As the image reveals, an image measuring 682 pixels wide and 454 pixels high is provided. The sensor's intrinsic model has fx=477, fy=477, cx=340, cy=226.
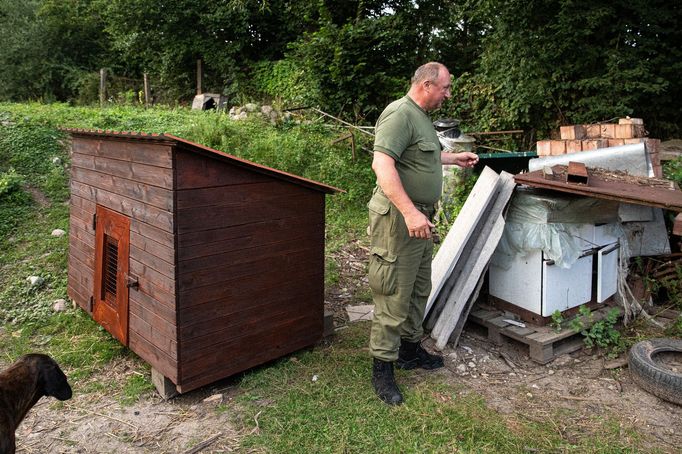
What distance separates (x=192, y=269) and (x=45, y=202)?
16.4 feet

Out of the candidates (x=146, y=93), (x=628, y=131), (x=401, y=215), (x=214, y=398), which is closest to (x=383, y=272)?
(x=401, y=215)

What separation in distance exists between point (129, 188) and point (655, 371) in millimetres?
3839

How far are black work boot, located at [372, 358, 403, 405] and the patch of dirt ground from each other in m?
0.41

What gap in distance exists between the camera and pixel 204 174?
9.88 feet

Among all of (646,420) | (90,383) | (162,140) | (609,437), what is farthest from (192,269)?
(646,420)

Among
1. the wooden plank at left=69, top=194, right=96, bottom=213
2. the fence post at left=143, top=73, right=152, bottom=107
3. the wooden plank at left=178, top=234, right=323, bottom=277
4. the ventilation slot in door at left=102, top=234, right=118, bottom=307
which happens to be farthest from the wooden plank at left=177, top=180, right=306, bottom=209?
the fence post at left=143, top=73, right=152, bottom=107

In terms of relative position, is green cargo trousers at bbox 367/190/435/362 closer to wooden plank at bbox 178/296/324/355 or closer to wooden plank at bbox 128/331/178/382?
wooden plank at bbox 178/296/324/355

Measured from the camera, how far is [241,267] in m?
3.28

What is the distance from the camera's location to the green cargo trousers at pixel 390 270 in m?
3.10

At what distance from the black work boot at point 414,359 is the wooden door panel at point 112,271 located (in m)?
2.08

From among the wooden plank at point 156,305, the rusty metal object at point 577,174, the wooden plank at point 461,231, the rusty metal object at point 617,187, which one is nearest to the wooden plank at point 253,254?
the wooden plank at point 156,305

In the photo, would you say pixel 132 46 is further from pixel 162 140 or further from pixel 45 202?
pixel 162 140

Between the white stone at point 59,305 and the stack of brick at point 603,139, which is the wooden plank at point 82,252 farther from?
the stack of brick at point 603,139

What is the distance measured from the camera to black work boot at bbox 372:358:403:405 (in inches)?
123
